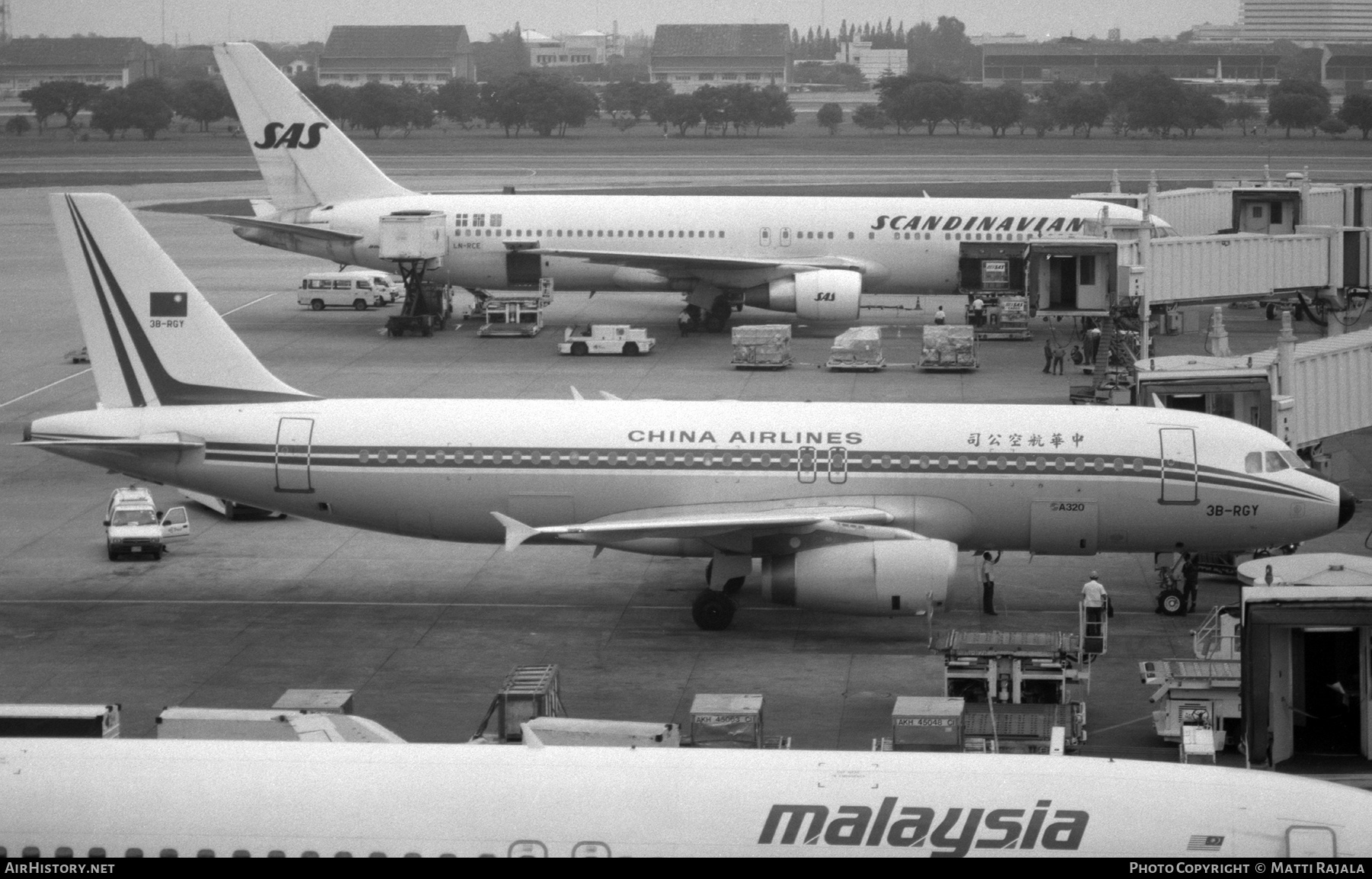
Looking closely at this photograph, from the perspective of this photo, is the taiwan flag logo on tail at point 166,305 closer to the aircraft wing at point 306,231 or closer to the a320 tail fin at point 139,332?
the a320 tail fin at point 139,332

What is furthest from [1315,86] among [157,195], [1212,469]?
[1212,469]

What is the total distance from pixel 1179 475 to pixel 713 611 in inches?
330

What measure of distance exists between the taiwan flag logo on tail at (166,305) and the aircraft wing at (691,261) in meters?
29.9

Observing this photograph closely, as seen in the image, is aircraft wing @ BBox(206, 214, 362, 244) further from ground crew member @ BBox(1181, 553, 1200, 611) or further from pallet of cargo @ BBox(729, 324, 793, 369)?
ground crew member @ BBox(1181, 553, 1200, 611)

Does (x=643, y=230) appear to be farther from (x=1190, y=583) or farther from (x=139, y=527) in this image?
(x=1190, y=583)

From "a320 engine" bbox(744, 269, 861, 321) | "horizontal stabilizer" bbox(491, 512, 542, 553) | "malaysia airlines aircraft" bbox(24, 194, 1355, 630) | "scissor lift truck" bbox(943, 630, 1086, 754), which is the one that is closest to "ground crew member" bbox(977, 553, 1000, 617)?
"malaysia airlines aircraft" bbox(24, 194, 1355, 630)

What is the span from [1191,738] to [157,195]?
104 m

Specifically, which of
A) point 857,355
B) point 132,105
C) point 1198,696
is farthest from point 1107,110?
point 1198,696

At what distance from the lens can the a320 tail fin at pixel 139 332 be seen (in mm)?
32844

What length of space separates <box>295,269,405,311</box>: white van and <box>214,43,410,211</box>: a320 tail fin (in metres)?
4.11

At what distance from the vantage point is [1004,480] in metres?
31.3

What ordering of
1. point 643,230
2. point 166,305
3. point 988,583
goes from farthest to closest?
point 643,230
point 166,305
point 988,583

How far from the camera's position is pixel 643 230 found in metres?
63.7

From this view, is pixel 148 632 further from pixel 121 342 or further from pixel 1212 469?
pixel 1212 469
